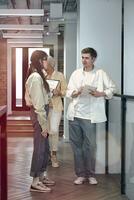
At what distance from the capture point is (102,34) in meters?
5.41

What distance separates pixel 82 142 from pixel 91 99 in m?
0.52

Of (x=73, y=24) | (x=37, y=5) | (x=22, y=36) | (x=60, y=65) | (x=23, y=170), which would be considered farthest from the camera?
(x=60, y=65)

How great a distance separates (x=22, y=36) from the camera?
Result: 10867 millimetres

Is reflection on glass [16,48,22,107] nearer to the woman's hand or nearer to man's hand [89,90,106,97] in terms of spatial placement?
the woman's hand

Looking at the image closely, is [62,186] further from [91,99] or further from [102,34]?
[102,34]

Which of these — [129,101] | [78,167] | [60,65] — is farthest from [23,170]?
[60,65]

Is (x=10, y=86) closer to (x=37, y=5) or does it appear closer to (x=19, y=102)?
(x=19, y=102)

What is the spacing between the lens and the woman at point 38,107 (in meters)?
4.16

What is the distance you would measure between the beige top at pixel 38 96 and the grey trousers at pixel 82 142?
641 mm

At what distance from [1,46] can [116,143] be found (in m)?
8.64

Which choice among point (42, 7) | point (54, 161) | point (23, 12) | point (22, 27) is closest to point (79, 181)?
point (54, 161)

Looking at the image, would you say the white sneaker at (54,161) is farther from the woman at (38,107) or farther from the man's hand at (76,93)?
the man's hand at (76,93)

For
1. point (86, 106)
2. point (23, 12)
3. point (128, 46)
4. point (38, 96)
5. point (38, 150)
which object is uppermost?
point (23, 12)

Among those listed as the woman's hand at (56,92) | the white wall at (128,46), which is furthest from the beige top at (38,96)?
the woman's hand at (56,92)
